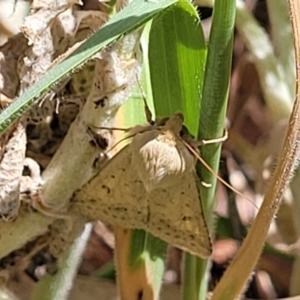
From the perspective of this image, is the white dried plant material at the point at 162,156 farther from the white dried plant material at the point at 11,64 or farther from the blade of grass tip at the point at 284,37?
the blade of grass tip at the point at 284,37

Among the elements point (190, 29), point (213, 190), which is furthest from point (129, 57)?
point (213, 190)

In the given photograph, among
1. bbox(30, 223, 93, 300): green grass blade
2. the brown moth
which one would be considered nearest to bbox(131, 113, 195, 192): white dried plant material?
the brown moth

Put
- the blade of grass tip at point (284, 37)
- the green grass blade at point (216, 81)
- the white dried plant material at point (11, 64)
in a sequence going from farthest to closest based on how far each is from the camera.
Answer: the blade of grass tip at point (284, 37)
the white dried plant material at point (11, 64)
the green grass blade at point (216, 81)

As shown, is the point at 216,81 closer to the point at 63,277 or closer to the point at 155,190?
the point at 155,190

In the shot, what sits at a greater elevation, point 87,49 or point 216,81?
point 87,49

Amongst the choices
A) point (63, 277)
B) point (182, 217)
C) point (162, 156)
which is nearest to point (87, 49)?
point (162, 156)

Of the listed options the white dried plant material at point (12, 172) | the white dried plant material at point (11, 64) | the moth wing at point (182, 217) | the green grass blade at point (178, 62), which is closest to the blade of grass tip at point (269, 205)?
the moth wing at point (182, 217)

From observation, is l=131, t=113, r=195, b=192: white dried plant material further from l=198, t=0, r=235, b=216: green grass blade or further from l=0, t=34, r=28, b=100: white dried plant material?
l=0, t=34, r=28, b=100: white dried plant material
